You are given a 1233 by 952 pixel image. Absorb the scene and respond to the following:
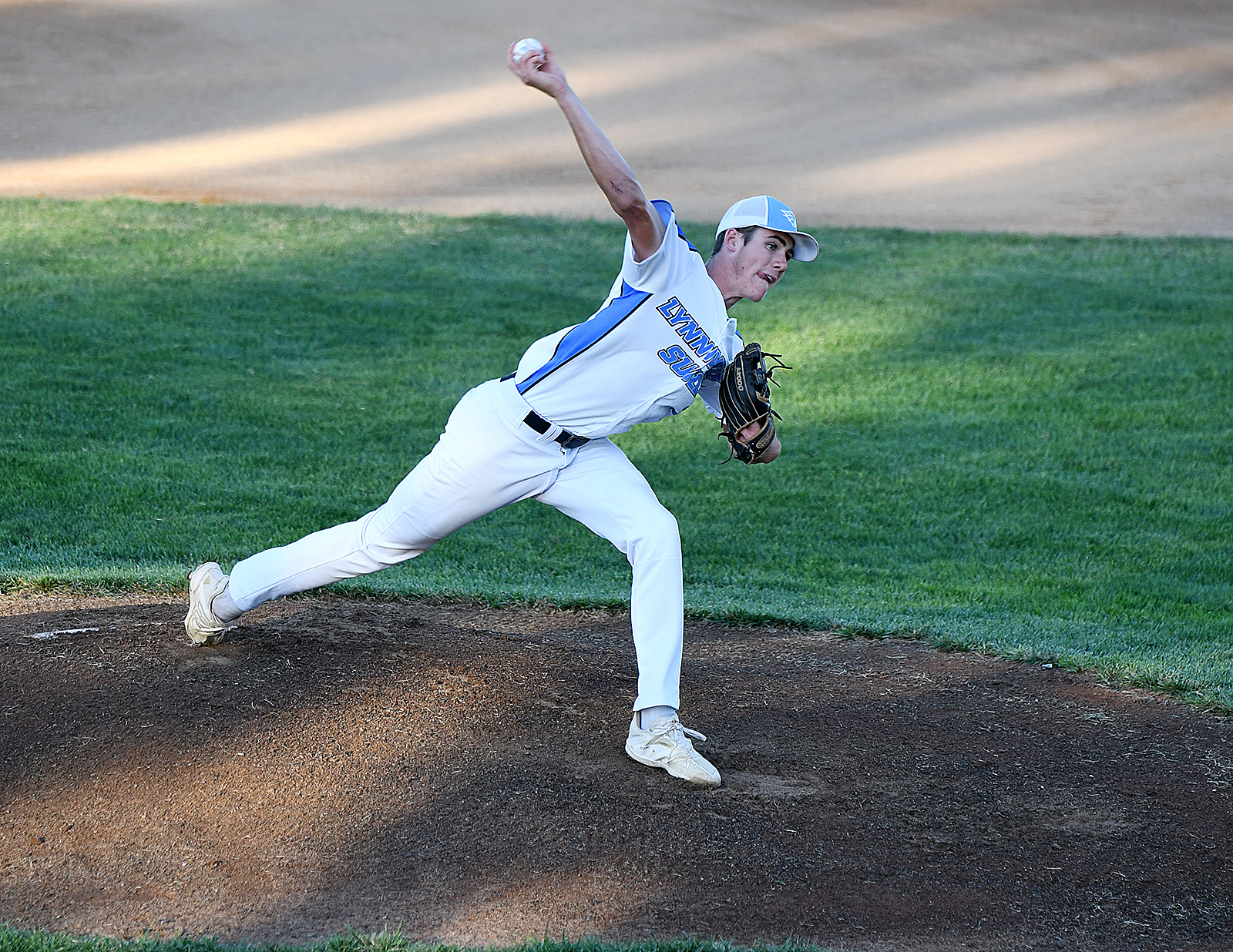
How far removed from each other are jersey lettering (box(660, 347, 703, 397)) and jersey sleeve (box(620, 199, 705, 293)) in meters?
0.19

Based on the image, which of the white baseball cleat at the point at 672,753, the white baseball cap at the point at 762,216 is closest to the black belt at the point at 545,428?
the white baseball cap at the point at 762,216

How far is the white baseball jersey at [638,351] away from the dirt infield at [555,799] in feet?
3.67

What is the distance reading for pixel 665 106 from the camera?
24.2m

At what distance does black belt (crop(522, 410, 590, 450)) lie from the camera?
4348 millimetres

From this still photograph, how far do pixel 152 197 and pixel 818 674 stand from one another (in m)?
13.1

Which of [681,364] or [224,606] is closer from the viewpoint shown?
[681,364]

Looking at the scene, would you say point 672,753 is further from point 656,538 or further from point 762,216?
point 762,216

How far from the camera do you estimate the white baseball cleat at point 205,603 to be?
16.1 feet

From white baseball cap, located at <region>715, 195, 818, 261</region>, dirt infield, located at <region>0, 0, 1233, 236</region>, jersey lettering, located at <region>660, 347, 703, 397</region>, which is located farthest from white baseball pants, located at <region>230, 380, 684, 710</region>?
dirt infield, located at <region>0, 0, 1233, 236</region>

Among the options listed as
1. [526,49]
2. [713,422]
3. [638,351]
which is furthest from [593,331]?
[713,422]

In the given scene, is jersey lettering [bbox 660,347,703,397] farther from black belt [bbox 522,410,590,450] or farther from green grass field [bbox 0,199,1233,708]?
green grass field [bbox 0,199,1233,708]

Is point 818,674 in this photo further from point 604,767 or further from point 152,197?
point 152,197

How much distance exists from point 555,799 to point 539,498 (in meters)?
0.94

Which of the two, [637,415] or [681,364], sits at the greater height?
[681,364]
